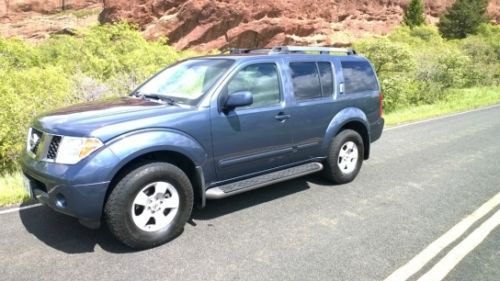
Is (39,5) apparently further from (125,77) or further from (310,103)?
A: (310,103)

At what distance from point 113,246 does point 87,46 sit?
2411 centimetres

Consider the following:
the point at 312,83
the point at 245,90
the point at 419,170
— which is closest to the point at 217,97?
the point at 245,90

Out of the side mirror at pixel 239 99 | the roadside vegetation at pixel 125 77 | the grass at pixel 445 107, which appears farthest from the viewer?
the grass at pixel 445 107

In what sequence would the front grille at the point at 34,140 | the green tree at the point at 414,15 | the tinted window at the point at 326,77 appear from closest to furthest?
the front grille at the point at 34,140 < the tinted window at the point at 326,77 < the green tree at the point at 414,15

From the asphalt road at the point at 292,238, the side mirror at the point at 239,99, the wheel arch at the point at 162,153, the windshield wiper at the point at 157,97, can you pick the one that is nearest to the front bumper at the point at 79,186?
the wheel arch at the point at 162,153

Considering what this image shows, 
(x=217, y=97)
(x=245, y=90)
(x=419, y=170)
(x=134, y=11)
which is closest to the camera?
(x=217, y=97)

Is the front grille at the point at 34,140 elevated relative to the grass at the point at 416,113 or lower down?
elevated

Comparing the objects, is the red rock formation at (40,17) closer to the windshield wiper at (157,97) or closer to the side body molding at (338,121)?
the windshield wiper at (157,97)

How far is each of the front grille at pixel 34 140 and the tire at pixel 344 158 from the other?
3584 millimetres

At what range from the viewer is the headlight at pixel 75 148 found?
155 inches

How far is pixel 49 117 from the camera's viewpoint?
445 centimetres

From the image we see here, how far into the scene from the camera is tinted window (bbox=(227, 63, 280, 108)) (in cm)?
507

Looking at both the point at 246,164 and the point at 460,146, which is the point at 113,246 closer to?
the point at 246,164

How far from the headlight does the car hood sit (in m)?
0.05
